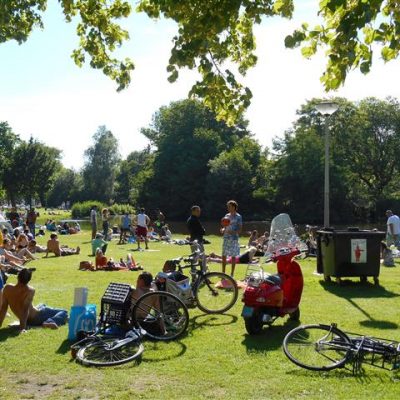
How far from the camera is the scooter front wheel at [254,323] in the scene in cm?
741

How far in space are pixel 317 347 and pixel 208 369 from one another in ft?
4.10

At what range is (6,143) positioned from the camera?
3152 inches

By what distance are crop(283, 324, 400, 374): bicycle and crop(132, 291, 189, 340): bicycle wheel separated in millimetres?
1752

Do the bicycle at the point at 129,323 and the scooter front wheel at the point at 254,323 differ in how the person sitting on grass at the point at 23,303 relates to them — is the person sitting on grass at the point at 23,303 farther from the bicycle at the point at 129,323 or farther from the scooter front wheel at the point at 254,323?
the scooter front wheel at the point at 254,323

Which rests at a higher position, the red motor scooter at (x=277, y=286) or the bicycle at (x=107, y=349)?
the red motor scooter at (x=277, y=286)

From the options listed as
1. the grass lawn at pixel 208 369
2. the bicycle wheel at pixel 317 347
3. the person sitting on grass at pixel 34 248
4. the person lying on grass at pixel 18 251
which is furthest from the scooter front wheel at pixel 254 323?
the person sitting on grass at pixel 34 248

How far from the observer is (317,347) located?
609 cm

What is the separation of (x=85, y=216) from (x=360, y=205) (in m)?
34.2

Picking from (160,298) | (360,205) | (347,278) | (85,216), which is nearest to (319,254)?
(347,278)

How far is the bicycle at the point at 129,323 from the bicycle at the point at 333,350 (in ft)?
5.83

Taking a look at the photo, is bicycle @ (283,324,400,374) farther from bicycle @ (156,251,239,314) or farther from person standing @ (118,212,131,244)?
person standing @ (118,212,131,244)

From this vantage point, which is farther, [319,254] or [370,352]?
[319,254]

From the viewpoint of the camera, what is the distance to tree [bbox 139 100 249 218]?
6781 centimetres

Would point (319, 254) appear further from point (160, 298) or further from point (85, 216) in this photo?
point (85, 216)
